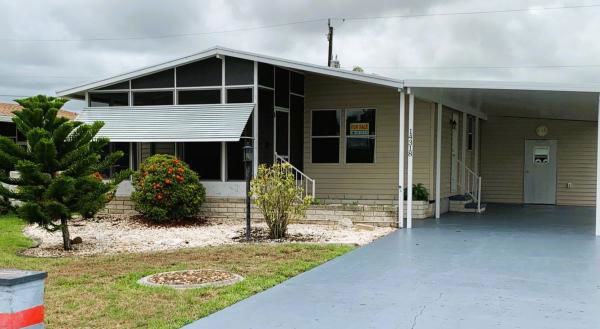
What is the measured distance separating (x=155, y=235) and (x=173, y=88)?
385 cm

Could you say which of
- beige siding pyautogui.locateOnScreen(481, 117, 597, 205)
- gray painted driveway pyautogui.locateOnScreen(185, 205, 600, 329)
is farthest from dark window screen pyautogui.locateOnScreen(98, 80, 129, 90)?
beige siding pyautogui.locateOnScreen(481, 117, 597, 205)

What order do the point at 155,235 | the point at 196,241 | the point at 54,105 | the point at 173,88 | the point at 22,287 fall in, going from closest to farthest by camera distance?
the point at 22,287
the point at 54,105
the point at 196,241
the point at 155,235
the point at 173,88

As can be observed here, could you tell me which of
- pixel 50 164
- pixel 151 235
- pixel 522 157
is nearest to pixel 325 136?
pixel 151 235

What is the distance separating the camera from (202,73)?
13.0m

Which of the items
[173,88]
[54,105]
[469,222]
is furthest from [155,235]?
[469,222]

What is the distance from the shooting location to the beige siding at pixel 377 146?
1356 cm

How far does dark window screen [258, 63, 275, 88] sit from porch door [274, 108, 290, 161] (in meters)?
0.69

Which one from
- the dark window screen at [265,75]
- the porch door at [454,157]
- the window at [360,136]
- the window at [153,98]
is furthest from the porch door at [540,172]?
the window at [153,98]

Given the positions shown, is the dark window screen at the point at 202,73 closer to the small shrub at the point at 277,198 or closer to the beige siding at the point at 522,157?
the small shrub at the point at 277,198

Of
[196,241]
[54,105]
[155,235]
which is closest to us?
[54,105]

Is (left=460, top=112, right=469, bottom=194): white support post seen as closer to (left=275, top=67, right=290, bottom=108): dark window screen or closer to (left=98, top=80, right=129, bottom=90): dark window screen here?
(left=275, top=67, right=290, bottom=108): dark window screen

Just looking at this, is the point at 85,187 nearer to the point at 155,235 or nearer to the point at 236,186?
the point at 155,235

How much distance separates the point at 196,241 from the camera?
1007 centimetres

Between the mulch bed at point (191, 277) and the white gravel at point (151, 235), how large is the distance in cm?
246
